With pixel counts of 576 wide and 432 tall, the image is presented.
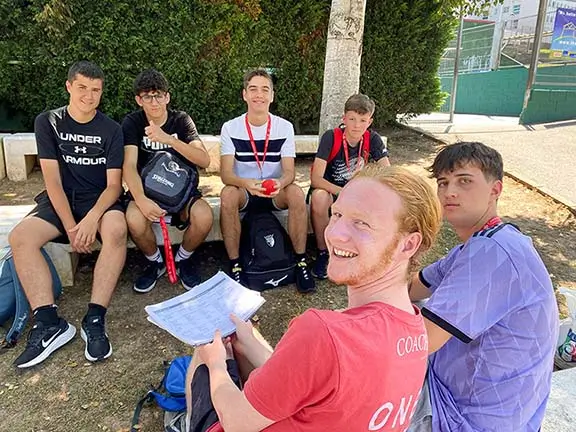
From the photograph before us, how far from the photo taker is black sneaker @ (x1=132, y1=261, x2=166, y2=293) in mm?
3383

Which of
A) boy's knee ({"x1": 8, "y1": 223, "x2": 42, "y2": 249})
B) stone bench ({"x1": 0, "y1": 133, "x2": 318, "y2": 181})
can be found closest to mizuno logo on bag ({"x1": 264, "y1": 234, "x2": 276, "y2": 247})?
boy's knee ({"x1": 8, "y1": 223, "x2": 42, "y2": 249})

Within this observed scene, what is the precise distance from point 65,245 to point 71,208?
0.28 m

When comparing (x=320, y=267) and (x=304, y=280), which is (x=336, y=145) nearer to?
(x=320, y=267)

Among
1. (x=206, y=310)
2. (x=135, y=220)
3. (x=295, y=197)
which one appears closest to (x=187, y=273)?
(x=135, y=220)

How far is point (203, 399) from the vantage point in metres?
1.62

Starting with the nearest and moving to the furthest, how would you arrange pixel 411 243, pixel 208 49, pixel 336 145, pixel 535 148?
pixel 411 243
pixel 336 145
pixel 208 49
pixel 535 148

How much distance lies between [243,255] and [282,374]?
2454 mm

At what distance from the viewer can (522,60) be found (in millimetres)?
16953

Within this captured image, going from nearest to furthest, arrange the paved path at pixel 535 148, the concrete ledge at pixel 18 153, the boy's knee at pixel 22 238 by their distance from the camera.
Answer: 1. the boy's knee at pixel 22 238
2. the concrete ledge at pixel 18 153
3. the paved path at pixel 535 148

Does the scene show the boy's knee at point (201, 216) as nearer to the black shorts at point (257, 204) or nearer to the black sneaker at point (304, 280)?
the black shorts at point (257, 204)

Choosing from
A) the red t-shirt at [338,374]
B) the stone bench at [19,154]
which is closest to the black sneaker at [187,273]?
the red t-shirt at [338,374]

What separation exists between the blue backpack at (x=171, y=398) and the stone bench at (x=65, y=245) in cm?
136

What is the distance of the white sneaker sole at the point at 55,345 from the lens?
2.56 m

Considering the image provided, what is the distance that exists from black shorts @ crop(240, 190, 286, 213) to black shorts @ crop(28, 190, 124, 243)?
3.02 feet
